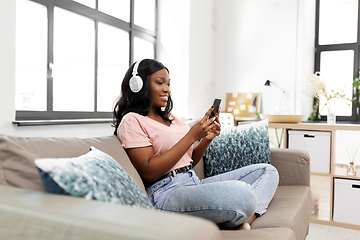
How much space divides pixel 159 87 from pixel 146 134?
26cm

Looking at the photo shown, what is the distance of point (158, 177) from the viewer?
134cm

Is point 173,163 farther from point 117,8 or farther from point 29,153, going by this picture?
point 117,8

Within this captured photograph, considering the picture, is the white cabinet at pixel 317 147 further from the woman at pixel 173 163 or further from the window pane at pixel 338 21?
the window pane at pixel 338 21

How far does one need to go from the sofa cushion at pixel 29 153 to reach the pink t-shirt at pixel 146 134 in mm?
138

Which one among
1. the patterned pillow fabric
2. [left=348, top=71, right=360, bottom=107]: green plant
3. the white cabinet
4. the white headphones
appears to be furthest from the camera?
[left=348, top=71, right=360, bottom=107]: green plant

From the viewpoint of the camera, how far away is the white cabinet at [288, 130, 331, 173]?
8.87 feet

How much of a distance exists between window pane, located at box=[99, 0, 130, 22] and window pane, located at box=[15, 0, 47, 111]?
744mm

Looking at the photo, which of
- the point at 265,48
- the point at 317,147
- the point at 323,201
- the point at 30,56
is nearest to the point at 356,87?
the point at 265,48

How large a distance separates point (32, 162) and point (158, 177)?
0.54 meters

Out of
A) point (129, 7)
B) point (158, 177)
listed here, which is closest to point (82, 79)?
point (129, 7)

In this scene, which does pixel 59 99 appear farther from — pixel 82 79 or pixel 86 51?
pixel 86 51

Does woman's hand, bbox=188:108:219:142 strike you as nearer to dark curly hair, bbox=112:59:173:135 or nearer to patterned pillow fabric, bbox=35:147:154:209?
dark curly hair, bbox=112:59:173:135

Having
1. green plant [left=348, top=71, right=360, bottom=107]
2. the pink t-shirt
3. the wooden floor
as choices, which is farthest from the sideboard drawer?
the pink t-shirt

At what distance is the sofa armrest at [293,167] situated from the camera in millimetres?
1986
